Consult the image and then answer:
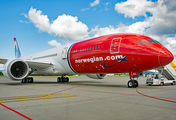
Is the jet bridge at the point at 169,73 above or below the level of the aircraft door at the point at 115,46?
below

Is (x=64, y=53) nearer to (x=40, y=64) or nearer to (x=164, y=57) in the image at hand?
(x=40, y=64)

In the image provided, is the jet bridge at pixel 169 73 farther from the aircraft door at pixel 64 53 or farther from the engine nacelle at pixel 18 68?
the engine nacelle at pixel 18 68

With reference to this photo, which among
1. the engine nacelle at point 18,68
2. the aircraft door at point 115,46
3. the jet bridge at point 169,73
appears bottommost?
the jet bridge at point 169,73

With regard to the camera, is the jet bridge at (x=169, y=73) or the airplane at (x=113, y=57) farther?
the jet bridge at (x=169, y=73)

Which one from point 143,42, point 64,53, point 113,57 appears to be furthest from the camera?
point 64,53

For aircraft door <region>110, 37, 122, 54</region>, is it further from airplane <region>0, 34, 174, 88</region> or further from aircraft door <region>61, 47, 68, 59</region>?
aircraft door <region>61, 47, 68, 59</region>

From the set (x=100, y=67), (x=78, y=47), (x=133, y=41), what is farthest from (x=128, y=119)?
(x=78, y=47)

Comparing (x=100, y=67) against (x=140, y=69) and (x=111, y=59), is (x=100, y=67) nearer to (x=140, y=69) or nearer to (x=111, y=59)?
(x=111, y=59)

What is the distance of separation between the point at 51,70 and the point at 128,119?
14128 millimetres

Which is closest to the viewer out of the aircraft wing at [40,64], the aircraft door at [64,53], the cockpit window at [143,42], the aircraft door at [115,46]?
the cockpit window at [143,42]

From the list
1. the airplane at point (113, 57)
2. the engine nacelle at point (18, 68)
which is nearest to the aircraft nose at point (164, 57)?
the airplane at point (113, 57)

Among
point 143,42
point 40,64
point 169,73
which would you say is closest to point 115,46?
point 143,42

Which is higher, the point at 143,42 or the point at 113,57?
the point at 143,42

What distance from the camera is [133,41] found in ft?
33.0
